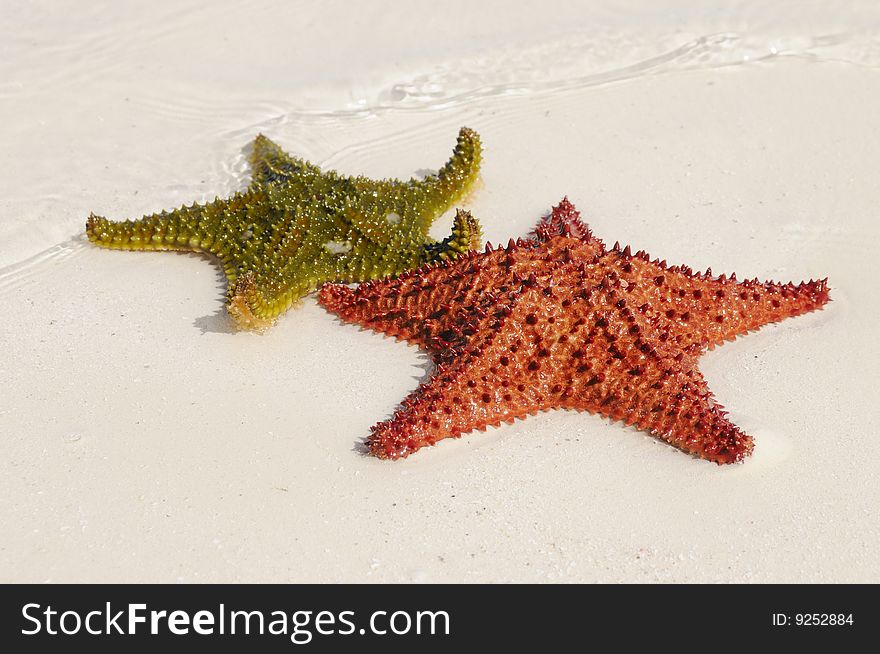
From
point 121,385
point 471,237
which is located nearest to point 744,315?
point 471,237

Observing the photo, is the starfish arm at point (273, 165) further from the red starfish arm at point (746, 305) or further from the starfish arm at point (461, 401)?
the red starfish arm at point (746, 305)

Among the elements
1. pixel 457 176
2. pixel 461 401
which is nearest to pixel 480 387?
pixel 461 401

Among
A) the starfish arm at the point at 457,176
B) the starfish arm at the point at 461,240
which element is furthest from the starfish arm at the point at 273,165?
the starfish arm at the point at 461,240

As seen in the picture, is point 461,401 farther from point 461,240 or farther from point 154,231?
point 154,231

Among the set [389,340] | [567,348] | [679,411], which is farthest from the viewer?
[389,340]

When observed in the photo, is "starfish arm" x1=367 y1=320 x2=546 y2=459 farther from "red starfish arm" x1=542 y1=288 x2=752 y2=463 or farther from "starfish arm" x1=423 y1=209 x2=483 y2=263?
"starfish arm" x1=423 y1=209 x2=483 y2=263

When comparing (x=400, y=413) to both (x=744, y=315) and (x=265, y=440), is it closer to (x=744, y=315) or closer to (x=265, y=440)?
(x=265, y=440)
